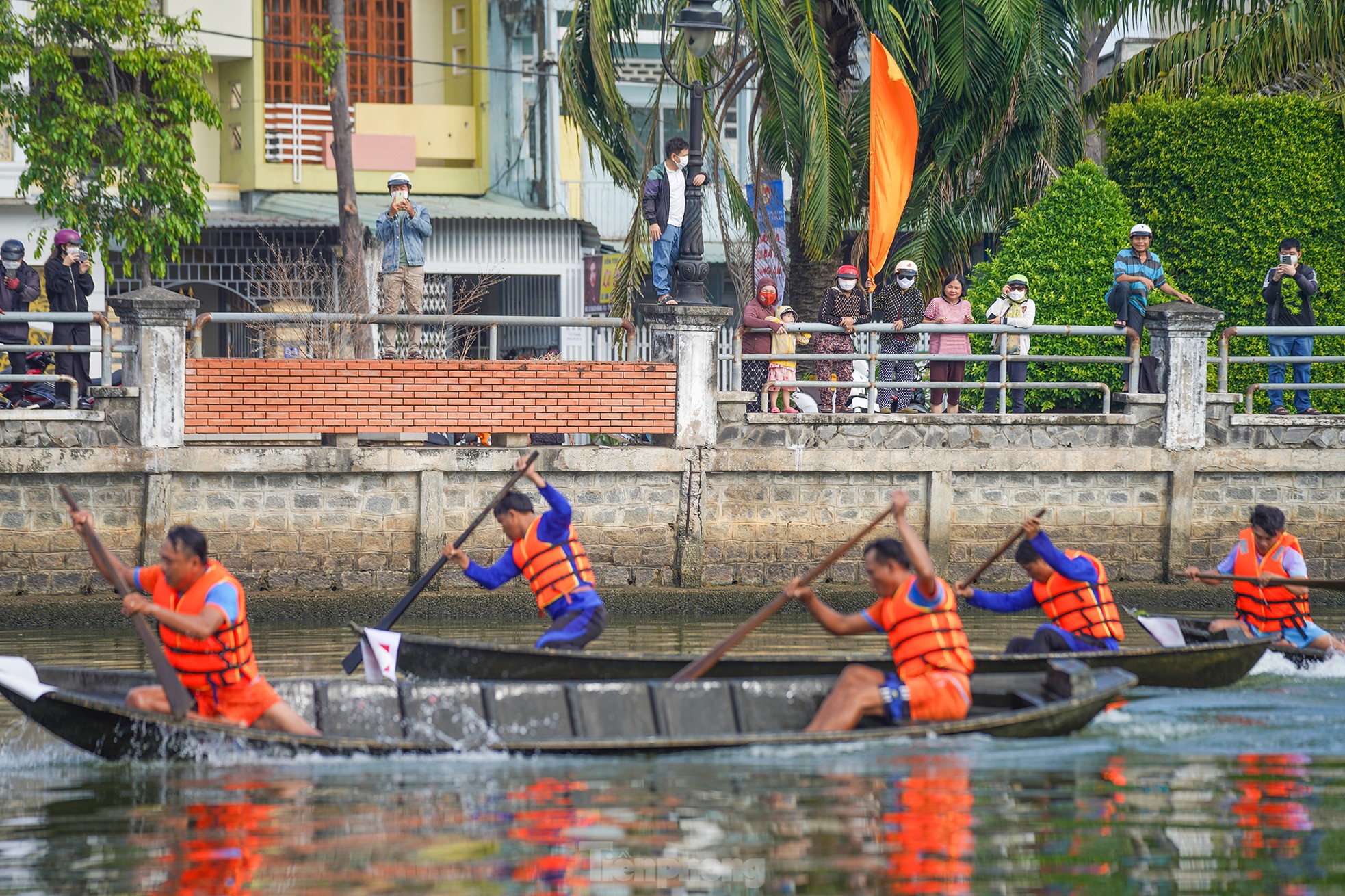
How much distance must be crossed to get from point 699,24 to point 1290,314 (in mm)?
7198

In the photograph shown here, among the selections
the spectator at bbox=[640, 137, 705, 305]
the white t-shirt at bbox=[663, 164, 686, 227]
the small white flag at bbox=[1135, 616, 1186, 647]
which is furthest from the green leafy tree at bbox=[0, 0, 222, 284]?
the small white flag at bbox=[1135, 616, 1186, 647]

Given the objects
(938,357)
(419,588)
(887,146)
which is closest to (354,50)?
(887,146)

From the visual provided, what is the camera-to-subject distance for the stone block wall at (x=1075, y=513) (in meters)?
16.6

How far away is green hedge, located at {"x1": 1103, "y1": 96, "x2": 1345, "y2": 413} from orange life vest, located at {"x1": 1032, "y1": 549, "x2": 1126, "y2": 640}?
7967 mm

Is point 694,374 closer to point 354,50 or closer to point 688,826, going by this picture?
point 688,826

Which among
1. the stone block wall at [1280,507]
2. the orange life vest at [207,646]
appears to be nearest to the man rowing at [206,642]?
the orange life vest at [207,646]

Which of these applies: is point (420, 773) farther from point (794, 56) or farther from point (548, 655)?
point (794, 56)

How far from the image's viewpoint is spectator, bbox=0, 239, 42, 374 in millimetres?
15414

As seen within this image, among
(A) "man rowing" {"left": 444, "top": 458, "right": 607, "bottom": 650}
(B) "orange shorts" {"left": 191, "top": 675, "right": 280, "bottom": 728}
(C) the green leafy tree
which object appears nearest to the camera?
(B) "orange shorts" {"left": 191, "top": 675, "right": 280, "bottom": 728}

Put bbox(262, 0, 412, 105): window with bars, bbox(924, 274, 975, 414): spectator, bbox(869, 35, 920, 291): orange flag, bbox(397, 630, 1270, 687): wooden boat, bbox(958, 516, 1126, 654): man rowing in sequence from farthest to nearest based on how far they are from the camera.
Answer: bbox(262, 0, 412, 105): window with bars
bbox(869, 35, 920, 291): orange flag
bbox(924, 274, 975, 414): spectator
bbox(958, 516, 1126, 654): man rowing
bbox(397, 630, 1270, 687): wooden boat

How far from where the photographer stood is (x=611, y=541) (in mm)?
16109

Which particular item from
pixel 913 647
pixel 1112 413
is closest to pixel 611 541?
pixel 1112 413

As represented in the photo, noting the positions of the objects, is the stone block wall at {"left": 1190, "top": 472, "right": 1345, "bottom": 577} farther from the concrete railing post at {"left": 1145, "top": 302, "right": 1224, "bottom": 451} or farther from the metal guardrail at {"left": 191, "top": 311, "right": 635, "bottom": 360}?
the metal guardrail at {"left": 191, "top": 311, "right": 635, "bottom": 360}

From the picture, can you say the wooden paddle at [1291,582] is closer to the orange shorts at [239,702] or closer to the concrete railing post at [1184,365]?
the concrete railing post at [1184,365]
